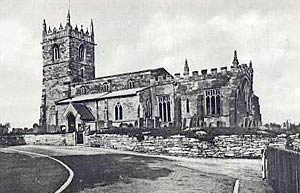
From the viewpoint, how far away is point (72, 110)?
46.3 m

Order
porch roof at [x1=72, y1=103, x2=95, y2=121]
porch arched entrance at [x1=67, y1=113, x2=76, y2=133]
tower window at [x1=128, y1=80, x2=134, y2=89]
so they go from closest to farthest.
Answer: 1. porch roof at [x1=72, y1=103, x2=95, y2=121]
2. porch arched entrance at [x1=67, y1=113, x2=76, y2=133]
3. tower window at [x1=128, y1=80, x2=134, y2=89]

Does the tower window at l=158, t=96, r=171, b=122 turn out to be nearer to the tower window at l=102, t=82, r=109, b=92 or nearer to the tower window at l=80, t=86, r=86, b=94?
the tower window at l=102, t=82, r=109, b=92

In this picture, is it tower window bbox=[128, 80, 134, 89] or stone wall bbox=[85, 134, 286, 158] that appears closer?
stone wall bbox=[85, 134, 286, 158]

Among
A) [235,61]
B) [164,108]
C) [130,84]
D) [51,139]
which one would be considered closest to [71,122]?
[130,84]

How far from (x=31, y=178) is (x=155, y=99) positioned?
31.3m

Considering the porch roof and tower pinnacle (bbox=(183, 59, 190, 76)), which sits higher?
tower pinnacle (bbox=(183, 59, 190, 76))

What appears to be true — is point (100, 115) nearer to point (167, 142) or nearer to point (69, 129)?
point (69, 129)

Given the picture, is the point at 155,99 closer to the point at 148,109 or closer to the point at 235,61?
the point at 148,109

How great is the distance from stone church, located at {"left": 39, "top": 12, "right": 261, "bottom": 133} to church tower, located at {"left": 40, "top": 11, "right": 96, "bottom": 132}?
162 millimetres

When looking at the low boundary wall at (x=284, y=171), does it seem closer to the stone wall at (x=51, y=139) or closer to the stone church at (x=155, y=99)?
the stone wall at (x=51, y=139)

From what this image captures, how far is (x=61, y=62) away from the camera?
59875mm

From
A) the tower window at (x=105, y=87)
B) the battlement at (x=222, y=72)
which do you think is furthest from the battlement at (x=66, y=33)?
the battlement at (x=222, y=72)

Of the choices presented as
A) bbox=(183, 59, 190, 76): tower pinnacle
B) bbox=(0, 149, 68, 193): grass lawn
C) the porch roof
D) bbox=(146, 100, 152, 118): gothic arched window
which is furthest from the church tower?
bbox=(0, 149, 68, 193): grass lawn

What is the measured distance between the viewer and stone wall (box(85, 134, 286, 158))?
79.0 ft
